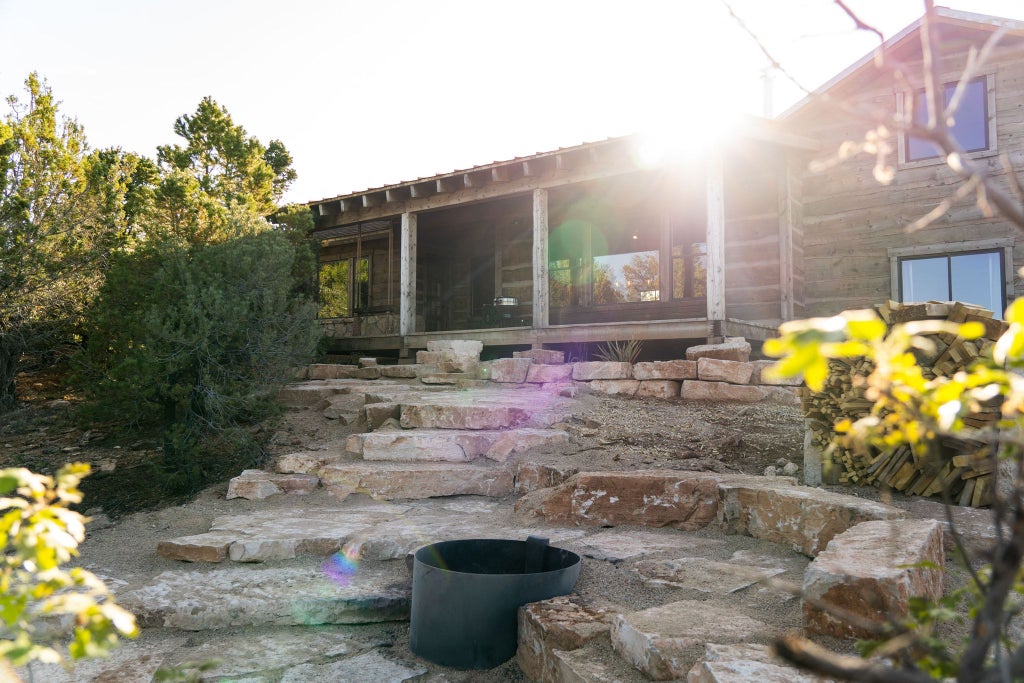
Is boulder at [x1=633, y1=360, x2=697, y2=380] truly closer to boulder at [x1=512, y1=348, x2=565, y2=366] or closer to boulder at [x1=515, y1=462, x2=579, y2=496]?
boulder at [x1=512, y1=348, x2=565, y2=366]

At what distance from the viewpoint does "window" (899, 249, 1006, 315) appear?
8992mm

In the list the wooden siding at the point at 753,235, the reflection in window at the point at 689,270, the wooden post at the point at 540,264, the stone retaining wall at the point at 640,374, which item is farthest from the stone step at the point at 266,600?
the reflection in window at the point at 689,270

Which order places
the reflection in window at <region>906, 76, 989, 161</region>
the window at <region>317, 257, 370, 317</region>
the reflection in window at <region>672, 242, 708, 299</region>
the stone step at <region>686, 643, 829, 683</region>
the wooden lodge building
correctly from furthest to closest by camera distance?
the window at <region>317, 257, 370, 317</region>
the reflection in window at <region>672, 242, 708, 299</region>
the reflection in window at <region>906, 76, 989, 161</region>
the wooden lodge building
the stone step at <region>686, 643, 829, 683</region>

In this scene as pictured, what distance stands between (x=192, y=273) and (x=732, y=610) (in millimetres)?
5800

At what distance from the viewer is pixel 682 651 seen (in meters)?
2.16

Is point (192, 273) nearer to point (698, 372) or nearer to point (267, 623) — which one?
point (267, 623)

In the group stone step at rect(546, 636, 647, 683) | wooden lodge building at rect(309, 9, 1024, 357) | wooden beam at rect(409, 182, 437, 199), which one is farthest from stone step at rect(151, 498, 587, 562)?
wooden beam at rect(409, 182, 437, 199)

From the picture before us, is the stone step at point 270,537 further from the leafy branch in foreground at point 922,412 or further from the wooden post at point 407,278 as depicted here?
the wooden post at point 407,278

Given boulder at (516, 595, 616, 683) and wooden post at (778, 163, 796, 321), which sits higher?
wooden post at (778, 163, 796, 321)

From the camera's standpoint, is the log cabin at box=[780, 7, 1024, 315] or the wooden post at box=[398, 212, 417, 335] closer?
the log cabin at box=[780, 7, 1024, 315]

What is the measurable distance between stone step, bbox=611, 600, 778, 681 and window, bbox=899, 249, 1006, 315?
8.28m

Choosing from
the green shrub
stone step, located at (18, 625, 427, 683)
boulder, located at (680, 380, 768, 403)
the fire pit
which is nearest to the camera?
stone step, located at (18, 625, 427, 683)

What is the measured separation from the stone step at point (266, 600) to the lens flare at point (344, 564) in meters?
0.03

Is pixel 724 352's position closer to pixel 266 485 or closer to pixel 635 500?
pixel 635 500
